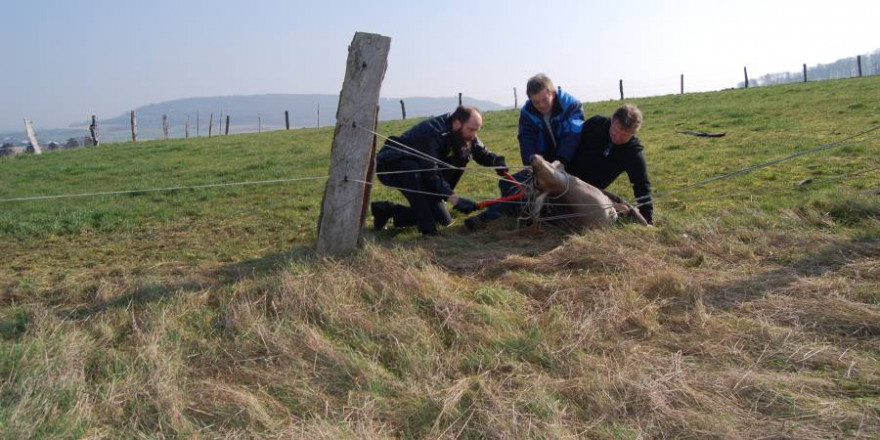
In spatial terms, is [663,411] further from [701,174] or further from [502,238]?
[701,174]

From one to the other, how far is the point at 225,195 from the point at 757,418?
732 centimetres

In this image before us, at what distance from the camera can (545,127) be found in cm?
566

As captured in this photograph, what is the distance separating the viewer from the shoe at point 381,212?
582 centimetres

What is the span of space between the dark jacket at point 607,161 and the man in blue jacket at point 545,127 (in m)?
0.13

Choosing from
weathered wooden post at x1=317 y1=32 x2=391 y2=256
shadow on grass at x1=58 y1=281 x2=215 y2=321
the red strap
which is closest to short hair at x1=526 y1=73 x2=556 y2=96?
the red strap

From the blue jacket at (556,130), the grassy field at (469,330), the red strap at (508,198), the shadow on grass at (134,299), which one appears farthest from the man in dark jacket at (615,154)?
the shadow on grass at (134,299)

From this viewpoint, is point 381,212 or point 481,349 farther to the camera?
point 381,212

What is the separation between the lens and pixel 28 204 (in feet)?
28.2

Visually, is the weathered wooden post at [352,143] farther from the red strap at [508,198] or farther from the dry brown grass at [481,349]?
the red strap at [508,198]

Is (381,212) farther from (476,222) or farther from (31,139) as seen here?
(31,139)

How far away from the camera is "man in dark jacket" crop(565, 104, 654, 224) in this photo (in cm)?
514

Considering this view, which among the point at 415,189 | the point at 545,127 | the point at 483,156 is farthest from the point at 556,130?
the point at 415,189

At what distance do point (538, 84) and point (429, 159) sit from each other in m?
1.13

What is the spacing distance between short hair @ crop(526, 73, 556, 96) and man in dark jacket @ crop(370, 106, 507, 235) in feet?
1.59
